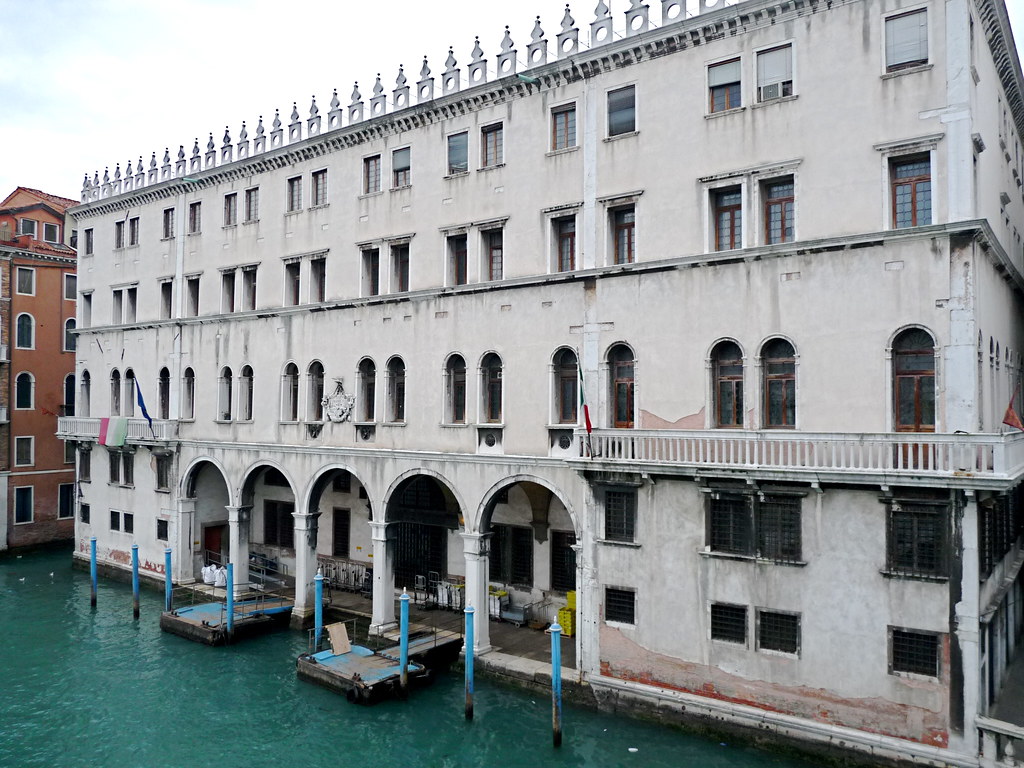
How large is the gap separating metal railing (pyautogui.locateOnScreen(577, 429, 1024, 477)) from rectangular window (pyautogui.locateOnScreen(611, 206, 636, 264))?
4.53 m

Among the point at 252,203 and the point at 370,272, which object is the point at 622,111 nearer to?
the point at 370,272

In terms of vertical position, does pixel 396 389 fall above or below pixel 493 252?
below

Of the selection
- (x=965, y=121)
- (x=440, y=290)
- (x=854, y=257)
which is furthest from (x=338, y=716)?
(x=965, y=121)

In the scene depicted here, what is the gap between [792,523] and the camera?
17234 mm

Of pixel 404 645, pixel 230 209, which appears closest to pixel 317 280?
pixel 230 209

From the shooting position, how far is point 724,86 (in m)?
18.9

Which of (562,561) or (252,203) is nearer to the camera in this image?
(562,561)

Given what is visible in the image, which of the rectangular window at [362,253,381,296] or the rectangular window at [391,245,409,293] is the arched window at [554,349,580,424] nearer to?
the rectangular window at [391,245,409,293]

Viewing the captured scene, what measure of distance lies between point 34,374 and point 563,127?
31844 mm

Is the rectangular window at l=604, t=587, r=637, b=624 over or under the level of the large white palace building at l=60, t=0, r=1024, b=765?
under

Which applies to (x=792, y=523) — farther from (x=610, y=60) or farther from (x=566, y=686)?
(x=610, y=60)

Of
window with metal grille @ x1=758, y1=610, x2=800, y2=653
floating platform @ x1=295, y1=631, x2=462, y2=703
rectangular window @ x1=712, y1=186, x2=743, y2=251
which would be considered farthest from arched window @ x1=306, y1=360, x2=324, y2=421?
window with metal grille @ x1=758, y1=610, x2=800, y2=653

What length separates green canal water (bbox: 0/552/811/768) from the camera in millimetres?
17797

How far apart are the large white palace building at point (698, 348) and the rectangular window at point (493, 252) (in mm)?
80
